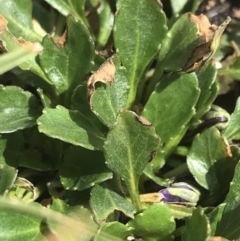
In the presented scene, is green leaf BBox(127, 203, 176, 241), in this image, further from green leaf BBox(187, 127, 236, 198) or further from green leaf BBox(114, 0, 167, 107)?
green leaf BBox(114, 0, 167, 107)

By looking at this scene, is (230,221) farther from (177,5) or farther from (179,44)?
(177,5)

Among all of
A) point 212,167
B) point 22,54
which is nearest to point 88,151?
point 212,167

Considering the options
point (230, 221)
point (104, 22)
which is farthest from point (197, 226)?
point (104, 22)

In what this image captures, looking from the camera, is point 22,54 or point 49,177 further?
point 49,177

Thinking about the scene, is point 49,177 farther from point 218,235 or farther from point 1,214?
point 218,235

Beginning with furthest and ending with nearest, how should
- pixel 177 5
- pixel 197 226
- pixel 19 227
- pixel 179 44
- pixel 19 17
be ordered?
pixel 177 5 → pixel 19 17 → pixel 179 44 → pixel 19 227 → pixel 197 226

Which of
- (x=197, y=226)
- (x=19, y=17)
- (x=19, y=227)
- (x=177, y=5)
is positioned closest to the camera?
(x=197, y=226)

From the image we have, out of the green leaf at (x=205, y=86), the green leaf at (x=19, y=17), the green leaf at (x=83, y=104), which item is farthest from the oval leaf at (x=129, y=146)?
the green leaf at (x=19, y=17)
